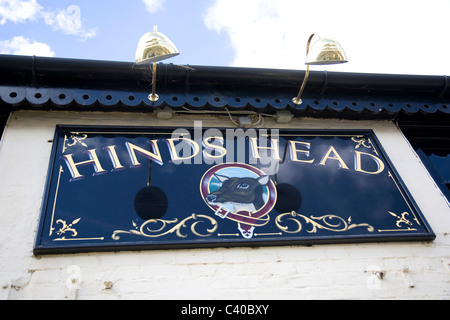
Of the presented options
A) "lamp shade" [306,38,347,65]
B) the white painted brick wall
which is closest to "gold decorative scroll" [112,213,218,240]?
the white painted brick wall

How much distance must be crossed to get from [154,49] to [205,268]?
1946mm

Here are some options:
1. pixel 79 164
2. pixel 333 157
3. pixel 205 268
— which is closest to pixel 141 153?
pixel 79 164

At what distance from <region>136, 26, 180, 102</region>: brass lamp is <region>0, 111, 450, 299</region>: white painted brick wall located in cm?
130

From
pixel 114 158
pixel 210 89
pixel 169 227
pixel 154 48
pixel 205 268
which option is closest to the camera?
pixel 205 268

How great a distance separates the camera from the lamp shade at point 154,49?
4.16m

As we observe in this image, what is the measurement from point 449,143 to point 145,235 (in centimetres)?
368

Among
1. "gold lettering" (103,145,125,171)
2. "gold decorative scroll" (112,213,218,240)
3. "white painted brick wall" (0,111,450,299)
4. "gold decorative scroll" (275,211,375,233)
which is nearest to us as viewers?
"white painted brick wall" (0,111,450,299)

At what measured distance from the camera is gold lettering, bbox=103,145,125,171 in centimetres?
429

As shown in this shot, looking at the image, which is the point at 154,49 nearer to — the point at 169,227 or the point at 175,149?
the point at 175,149

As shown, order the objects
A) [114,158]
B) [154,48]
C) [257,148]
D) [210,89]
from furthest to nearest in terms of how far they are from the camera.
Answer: [210,89]
[257,148]
[114,158]
[154,48]

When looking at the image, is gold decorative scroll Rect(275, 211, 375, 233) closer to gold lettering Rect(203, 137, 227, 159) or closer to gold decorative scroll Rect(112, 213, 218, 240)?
gold decorative scroll Rect(112, 213, 218, 240)

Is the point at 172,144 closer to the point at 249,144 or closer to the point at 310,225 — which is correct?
the point at 249,144

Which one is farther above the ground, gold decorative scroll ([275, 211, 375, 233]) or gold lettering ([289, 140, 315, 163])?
gold lettering ([289, 140, 315, 163])

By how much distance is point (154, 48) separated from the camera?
4.16m
